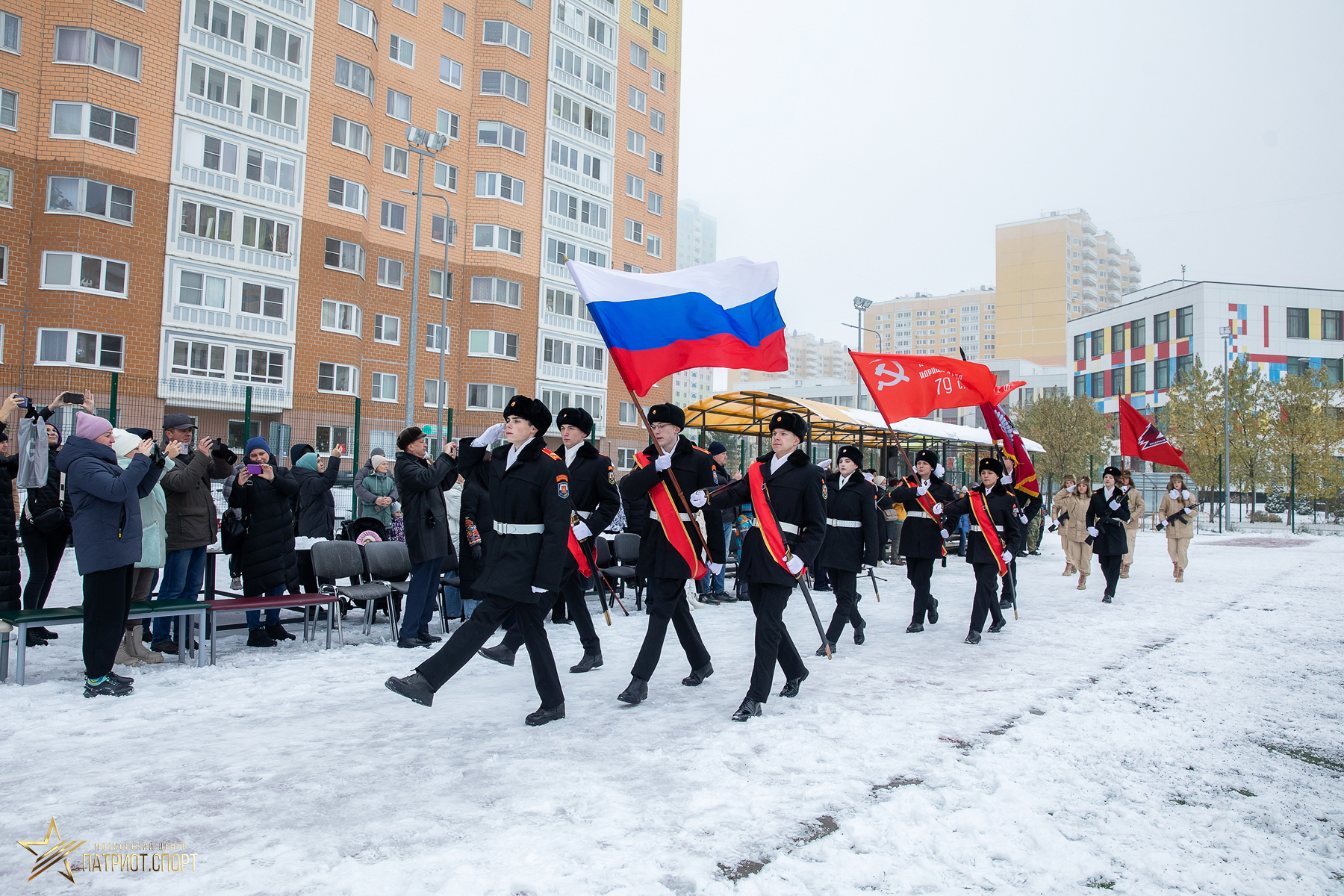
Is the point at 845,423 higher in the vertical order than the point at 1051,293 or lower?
lower

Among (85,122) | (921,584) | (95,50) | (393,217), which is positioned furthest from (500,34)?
(921,584)

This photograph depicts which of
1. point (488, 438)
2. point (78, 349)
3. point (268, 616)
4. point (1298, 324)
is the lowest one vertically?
point (268, 616)

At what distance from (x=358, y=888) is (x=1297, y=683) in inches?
303

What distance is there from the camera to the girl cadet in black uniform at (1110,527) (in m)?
12.8

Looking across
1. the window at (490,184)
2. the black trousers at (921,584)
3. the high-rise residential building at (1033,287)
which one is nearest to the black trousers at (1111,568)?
the black trousers at (921,584)

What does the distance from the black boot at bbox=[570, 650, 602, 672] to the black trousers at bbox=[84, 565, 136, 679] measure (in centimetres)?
332

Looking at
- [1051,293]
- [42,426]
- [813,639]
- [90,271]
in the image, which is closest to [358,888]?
[42,426]

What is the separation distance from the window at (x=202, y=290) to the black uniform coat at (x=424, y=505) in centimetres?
2498

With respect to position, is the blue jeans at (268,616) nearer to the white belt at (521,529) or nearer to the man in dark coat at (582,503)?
the man in dark coat at (582,503)

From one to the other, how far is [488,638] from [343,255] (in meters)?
30.9

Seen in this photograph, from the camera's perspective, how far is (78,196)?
2634 cm

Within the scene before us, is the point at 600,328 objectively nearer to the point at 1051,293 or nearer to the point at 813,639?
the point at 813,639

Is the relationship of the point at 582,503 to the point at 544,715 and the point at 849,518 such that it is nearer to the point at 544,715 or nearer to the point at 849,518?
the point at 544,715

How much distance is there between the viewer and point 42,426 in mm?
6820
